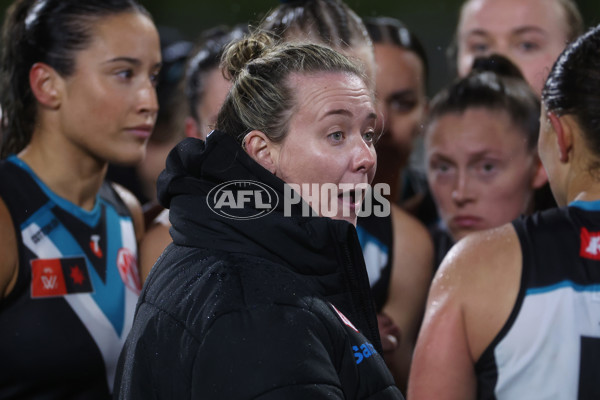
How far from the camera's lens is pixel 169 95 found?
3.74 meters

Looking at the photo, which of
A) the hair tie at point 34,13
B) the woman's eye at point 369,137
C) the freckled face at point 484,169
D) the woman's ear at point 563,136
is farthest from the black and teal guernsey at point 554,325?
the hair tie at point 34,13

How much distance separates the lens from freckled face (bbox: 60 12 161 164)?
2.29m

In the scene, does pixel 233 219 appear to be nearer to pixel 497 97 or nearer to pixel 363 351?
pixel 363 351

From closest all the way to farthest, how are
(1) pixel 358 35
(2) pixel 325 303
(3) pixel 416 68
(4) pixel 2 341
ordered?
(2) pixel 325 303 → (4) pixel 2 341 → (1) pixel 358 35 → (3) pixel 416 68

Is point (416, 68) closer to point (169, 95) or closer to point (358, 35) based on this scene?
point (358, 35)

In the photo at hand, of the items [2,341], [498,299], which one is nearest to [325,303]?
[498,299]

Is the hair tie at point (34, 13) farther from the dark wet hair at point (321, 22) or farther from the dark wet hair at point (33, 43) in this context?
the dark wet hair at point (321, 22)

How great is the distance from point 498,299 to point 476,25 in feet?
6.69

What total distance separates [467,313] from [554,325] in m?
0.19

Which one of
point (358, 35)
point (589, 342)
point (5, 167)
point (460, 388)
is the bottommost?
point (460, 388)

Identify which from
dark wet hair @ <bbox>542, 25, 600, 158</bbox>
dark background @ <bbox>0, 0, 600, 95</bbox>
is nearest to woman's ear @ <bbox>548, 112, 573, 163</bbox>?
dark wet hair @ <bbox>542, 25, 600, 158</bbox>

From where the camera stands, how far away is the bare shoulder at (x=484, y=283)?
5.87ft

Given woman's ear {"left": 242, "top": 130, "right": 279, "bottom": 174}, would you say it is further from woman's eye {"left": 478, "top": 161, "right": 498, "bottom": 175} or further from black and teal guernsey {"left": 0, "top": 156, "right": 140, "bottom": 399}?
woman's eye {"left": 478, "top": 161, "right": 498, "bottom": 175}

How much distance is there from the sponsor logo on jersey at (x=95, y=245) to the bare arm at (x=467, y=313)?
0.99m
